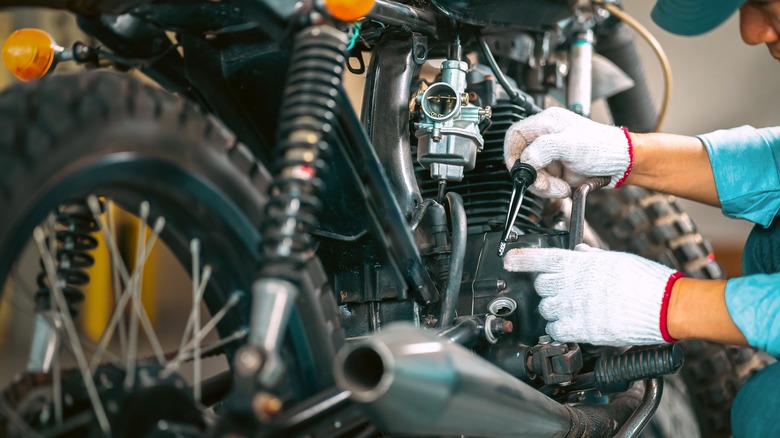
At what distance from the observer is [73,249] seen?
2.96 feet

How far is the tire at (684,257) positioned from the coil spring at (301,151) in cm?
128

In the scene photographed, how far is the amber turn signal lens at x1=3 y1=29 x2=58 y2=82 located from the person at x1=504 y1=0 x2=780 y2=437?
663 millimetres

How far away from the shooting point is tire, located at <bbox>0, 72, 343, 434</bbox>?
67 cm

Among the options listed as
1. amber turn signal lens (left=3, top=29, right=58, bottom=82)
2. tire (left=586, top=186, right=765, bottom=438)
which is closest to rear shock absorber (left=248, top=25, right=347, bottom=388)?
amber turn signal lens (left=3, top=29, right=58, bottom=82)

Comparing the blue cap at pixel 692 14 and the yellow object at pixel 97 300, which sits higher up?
the blue cap at pixel 692 14

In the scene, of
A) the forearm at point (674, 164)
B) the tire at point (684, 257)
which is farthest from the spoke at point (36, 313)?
the tire at point (684, 257)

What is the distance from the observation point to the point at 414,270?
3.67ft

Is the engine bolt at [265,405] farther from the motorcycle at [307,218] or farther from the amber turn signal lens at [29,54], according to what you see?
the amber turn signal lens at [29,54]

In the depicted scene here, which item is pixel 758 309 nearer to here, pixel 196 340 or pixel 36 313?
pixel 196 340

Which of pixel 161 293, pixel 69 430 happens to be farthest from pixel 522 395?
pixel 161 293

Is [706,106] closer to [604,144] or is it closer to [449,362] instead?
[604,144]

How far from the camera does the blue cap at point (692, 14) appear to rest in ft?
4.02

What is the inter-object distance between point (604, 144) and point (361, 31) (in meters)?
0.41

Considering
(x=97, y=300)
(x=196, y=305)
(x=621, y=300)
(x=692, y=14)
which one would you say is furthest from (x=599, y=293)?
(x=97, y=300)
